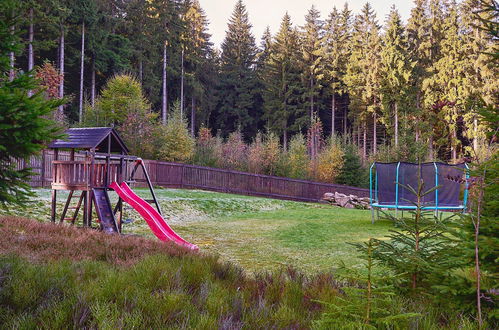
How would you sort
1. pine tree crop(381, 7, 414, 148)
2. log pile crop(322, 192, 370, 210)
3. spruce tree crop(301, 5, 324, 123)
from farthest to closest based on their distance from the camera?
spruce tree crop(301, 5, 324, 123) → pine tree crop(381, 7, 414, 148) → log pile crop(322, 192, 370, 210)

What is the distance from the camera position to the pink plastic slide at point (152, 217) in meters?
7.69

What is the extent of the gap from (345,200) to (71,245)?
19.5m

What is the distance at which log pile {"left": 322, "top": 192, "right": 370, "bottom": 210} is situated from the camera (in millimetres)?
22328

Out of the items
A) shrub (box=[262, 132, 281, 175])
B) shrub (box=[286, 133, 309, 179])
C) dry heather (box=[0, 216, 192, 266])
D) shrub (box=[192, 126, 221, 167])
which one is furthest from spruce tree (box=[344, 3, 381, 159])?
dry heather (box=[0, 216, 192, 266])

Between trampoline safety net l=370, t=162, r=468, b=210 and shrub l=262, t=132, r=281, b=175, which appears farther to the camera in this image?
shrub l=262, t=132, r=281, b=175

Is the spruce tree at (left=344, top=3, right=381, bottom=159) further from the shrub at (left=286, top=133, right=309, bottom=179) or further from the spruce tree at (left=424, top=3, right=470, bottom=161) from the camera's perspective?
the shrub at (left=286, top=133, right=309, bottom=179)

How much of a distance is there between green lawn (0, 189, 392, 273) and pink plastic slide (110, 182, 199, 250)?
0.67 m

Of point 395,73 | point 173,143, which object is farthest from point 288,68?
point 173,143

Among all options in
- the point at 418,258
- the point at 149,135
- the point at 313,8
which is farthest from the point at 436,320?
the point at 313,8

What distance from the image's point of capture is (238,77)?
175ft

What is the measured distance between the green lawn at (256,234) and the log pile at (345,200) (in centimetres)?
852

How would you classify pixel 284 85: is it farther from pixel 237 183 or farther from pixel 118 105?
pixel 237 183

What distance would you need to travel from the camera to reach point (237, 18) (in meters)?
56.1

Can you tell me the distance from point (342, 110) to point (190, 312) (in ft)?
179
